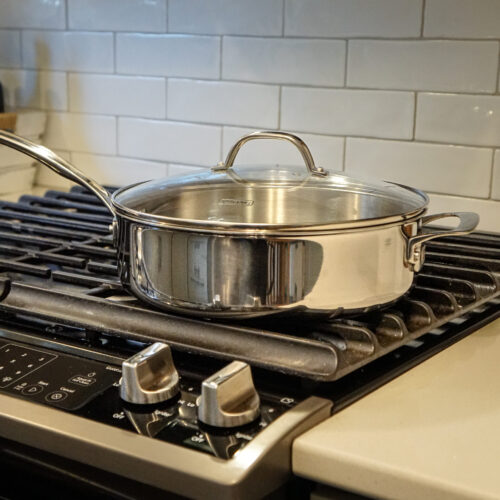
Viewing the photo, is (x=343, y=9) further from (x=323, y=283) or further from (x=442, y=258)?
(x=323, y=283)

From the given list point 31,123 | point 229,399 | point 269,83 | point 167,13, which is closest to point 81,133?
point 31,123

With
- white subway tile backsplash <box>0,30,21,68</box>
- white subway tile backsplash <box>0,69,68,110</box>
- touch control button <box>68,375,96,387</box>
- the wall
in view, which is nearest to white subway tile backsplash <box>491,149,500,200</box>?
the wall

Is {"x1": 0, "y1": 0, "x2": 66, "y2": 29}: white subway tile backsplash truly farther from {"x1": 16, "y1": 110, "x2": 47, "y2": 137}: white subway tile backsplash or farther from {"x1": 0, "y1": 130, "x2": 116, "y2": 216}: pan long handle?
{"x1": 0, "y1": 130, "x2": 116, "y2": 216}: pan long handle

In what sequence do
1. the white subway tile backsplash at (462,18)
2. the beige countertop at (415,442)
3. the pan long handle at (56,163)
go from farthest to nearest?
the white subway tile backsplash at (462,18) → the pan long handle at (56,163) → the beige countertop at (415,442)

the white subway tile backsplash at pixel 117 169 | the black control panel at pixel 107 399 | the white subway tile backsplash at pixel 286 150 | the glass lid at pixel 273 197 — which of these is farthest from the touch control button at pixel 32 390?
the white subway tile backsplash at pixel 117 169

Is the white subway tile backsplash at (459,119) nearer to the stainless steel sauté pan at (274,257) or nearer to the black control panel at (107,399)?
the stainless steel sauté pan at (274,257)

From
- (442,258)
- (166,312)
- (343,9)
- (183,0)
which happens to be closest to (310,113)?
(343,9)

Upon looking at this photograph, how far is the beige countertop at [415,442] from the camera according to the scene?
630 mm

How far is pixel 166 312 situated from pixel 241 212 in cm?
16

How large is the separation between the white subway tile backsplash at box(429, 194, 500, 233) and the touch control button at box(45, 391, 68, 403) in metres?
0.75

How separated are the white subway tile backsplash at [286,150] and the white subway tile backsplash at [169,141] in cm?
3

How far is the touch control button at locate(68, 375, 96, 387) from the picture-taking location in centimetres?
79

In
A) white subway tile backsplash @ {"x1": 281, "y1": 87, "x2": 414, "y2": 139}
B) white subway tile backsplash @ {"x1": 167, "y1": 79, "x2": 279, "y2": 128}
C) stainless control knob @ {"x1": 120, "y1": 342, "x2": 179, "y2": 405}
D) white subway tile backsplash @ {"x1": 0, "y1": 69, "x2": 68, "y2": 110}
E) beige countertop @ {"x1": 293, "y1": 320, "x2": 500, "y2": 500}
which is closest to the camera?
beige countertop @ {"x1": 293, "y1": 320, "x2": 500, "y2": 500}

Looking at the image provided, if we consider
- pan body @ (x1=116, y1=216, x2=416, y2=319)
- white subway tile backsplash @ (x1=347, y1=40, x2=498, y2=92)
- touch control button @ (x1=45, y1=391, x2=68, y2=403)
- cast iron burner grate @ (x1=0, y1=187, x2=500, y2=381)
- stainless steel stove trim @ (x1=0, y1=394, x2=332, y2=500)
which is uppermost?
white subway tile backsplash @ (x1=347, y1=40, x2=498, y2=92)
